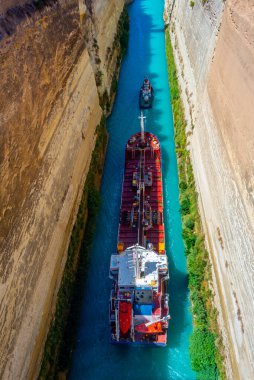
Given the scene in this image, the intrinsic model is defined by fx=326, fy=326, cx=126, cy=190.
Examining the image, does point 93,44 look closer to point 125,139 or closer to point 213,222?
→ point 125,139

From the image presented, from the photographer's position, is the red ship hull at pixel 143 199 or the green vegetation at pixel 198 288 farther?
the red ship hull at pixel 143 199

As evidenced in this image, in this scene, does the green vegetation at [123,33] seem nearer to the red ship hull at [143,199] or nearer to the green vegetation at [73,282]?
the red ship hull at [143,199]

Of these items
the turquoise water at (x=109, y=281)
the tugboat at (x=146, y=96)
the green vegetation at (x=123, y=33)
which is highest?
the green vegetation at (x=123, y=33)

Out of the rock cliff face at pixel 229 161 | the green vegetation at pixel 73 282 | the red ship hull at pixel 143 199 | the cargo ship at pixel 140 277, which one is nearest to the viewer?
the rock cliff face at pixel 229 161

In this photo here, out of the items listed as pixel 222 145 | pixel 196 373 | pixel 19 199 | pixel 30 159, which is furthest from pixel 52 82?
pixel 196 373

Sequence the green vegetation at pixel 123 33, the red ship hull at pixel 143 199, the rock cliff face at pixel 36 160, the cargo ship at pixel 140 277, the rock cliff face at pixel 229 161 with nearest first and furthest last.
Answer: the rock cliff face at pixel 36 160
the rock cliff face at pixel 229 161
the cargo ship at pixel 140 277
the red ship hull at pixel 143 199
the green vegetation at pixel 123 33

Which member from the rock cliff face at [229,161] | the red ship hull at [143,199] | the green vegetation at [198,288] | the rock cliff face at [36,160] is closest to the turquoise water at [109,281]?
the green vegetation at [198,288]

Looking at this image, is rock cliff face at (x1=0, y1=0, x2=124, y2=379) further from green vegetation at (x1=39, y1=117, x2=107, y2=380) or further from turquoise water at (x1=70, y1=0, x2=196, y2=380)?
turquoise water at (x1=70, y1=0, x2=196, y2=380)
